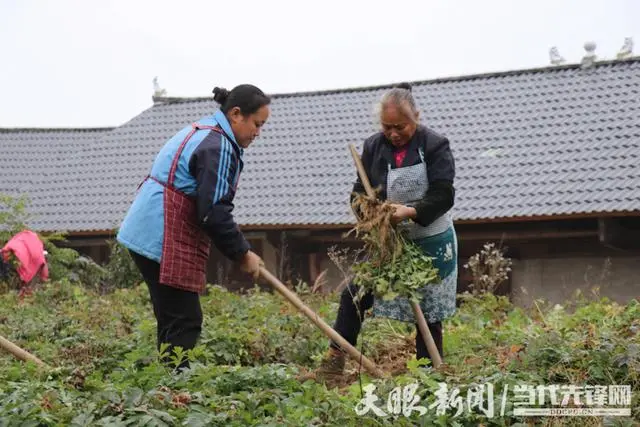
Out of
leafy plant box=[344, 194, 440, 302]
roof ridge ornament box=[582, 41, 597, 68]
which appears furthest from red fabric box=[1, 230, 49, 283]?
roof ridge ornament box=[582, 41, 597, 68]

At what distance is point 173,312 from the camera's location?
541 centimetres

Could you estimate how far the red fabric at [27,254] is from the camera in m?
12.3

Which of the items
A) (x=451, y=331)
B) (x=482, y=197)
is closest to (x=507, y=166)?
(x=482, y=197)

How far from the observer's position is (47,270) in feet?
42.3

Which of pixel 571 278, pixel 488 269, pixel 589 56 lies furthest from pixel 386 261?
pixel 589 56

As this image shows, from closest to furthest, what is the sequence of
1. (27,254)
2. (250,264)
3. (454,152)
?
1. (250,264)
2. (27,254)
3. (454,152)

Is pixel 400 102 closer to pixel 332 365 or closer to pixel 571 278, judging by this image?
pixel 332 365

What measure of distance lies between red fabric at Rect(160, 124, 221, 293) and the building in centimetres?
663

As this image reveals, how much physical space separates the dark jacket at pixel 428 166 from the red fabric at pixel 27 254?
25.1 ft

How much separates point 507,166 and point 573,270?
2352 mm

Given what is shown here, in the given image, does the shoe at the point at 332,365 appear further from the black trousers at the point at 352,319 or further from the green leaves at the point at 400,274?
the green leaves at the point at 400,274

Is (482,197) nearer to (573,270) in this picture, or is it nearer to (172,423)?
(573,270)

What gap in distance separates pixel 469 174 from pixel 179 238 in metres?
10.8

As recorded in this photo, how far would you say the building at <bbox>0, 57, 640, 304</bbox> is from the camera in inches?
549
